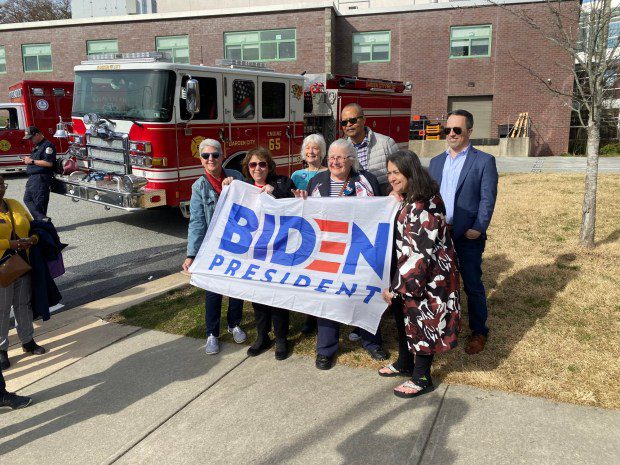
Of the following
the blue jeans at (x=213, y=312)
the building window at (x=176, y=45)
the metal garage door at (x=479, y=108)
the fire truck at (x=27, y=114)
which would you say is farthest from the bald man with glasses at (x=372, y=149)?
the building window at (x=176, y=45)

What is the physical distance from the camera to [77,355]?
445 centimetres

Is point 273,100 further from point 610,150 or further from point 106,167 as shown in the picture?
point 610,150

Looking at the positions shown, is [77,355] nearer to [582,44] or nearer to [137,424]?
[137,424]

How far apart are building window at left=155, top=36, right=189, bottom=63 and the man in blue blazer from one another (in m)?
27.1

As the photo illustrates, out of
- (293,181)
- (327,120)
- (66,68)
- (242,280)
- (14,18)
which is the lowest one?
(242,280)

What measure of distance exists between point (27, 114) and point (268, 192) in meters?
13.9

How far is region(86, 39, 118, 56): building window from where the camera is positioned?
29500 millimetres

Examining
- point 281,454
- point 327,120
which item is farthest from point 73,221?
point 281,454

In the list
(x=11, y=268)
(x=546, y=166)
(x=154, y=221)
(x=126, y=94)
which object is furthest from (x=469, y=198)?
(x=546, y=166)

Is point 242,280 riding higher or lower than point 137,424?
higher

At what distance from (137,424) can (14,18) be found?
56.4 metres

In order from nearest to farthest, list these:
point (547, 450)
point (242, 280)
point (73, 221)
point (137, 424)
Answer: point (547, 450) → point (137, 424) → point (242, 280) → point (73, 221)

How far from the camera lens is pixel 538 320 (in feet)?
15.8

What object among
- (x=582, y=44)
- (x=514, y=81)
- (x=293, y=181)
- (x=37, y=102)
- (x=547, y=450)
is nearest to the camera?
(x=547, y=450)
